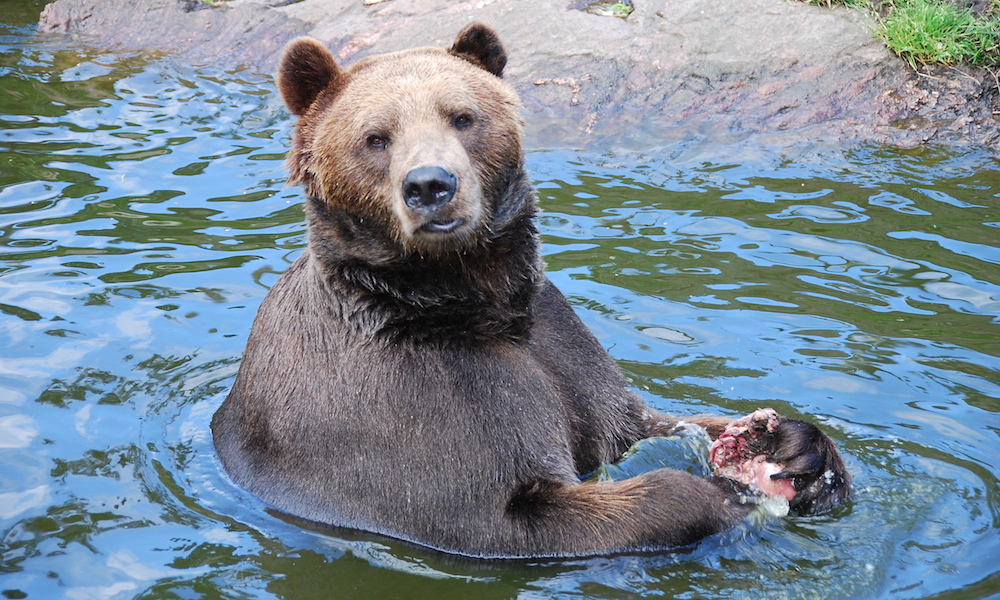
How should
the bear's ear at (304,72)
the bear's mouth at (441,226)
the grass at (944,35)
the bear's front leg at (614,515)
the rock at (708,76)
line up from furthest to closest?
the grass at (944,35) < the rock at (708,76) < the bear's ear at (304,72) < the bear's front leg at (614,515) < the bear's mouth at (441,226)

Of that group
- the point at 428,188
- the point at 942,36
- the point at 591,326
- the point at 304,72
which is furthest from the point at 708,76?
the point at 428,188

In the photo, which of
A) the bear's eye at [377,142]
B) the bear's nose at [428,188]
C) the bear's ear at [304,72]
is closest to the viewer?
the bear's nose at [428,188]

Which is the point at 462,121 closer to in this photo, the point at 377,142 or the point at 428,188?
the point at 377,142

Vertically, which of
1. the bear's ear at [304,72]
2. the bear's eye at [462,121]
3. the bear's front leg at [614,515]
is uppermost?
the bear's ear at [304,72]

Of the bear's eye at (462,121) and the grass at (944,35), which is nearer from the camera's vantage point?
the bear's eye at (462,121)

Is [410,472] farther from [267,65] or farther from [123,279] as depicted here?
[267,65]

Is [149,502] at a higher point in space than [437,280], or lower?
lower

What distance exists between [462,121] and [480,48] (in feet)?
2.15

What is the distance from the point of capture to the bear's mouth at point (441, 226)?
465cm

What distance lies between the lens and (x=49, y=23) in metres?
14.7

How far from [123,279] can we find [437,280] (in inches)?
150

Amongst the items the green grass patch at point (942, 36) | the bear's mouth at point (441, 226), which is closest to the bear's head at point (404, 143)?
the bear's mouth at point (441, 226)

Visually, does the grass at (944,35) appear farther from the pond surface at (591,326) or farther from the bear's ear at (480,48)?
the bear's ear at (480,48)

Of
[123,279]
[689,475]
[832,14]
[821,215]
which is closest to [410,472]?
[689,475]
